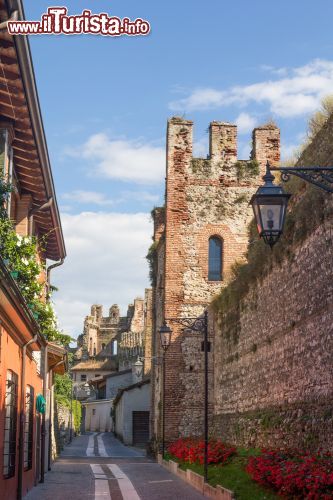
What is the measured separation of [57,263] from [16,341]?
463 inches

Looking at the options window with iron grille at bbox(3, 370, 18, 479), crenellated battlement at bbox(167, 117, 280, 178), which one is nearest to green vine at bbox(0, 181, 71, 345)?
window with iron grille at bbox(3, 370, 18, 479)

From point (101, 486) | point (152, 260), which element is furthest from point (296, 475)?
point (152, 260)

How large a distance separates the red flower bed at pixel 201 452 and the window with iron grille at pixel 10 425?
6435 mm

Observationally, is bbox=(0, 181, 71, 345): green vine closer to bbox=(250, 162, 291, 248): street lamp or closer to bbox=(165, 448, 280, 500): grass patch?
bbox=(165, 448, 280, 500): grass patch

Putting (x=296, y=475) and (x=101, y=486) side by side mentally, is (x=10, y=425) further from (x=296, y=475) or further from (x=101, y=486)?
(x=101, y=486)

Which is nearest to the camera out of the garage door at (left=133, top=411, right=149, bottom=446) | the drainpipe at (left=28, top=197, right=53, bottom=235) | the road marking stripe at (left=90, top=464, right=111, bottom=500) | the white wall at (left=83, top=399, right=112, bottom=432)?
the road marking stripe at (left=90, top=464, right=111, bottom=500)

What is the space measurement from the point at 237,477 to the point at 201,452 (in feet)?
19.5

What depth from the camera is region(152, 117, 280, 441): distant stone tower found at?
28.7 metres

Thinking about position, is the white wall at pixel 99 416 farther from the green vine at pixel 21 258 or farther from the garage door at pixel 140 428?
the green vine at pixel 21 258

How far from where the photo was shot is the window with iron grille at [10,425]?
41.2ft

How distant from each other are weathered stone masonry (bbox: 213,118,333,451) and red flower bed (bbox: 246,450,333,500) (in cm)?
96

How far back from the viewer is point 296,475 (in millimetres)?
10477

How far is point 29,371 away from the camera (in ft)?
52.4

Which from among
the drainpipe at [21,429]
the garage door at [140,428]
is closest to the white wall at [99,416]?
the garage door at [140,428]
